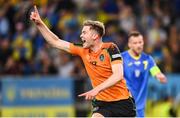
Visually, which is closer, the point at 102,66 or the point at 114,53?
the point at 114,53

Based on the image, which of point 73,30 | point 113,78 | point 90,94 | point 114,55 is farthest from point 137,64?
point 73,30

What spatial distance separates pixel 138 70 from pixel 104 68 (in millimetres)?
2946

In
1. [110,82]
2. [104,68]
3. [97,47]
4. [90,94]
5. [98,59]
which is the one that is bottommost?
[90,94]

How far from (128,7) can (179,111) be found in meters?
3.54

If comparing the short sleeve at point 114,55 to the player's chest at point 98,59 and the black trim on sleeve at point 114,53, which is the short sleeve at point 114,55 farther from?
the player's chest at point 98,59

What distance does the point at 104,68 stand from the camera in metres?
9.23

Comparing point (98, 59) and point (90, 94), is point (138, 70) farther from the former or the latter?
point (90, 94)

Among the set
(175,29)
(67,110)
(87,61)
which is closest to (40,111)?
(67,110)

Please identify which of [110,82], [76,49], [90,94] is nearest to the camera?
[90,94]

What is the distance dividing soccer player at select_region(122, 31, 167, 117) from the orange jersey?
255 cm

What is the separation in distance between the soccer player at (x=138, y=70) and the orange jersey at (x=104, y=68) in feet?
8.35

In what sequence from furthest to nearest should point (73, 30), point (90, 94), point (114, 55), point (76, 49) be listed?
point (73, 30), point (76, 49), point (114, 55), point (90, 94)

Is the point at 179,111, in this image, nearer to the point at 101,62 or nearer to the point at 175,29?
the point at 175,29

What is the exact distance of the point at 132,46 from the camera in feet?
39.8
